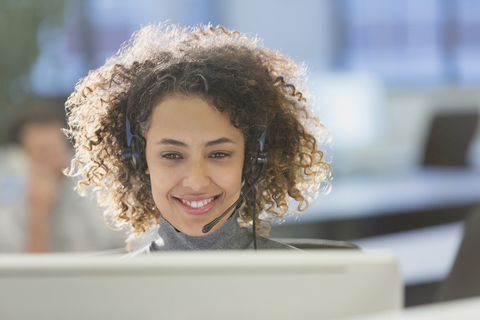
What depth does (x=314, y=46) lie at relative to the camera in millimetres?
3832

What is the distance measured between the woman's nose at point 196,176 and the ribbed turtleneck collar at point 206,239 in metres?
0.13

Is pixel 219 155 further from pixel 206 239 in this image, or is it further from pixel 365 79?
pixel 365 79

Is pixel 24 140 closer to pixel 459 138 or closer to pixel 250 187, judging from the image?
pixel 250 187

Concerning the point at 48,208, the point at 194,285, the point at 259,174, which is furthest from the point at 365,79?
the point at 194,285

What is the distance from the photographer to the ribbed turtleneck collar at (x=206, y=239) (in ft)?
3.28

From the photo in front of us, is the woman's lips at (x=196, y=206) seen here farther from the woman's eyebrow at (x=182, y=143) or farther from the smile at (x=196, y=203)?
the woman's eyebrow at (x=182, y=143)

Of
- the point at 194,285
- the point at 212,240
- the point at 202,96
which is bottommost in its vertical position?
the point at 194,285

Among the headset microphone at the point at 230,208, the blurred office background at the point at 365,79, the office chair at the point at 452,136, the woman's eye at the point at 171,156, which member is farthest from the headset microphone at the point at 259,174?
the office chair at the point at 452,136

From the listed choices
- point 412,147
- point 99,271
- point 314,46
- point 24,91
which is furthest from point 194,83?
point 412,147

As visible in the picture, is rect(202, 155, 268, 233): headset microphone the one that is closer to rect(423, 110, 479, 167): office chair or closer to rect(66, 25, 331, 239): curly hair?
rect(66, 25, 331, 239): curly hair

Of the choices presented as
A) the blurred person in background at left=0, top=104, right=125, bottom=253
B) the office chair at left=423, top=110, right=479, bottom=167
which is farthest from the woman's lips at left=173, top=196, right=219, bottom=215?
the office chair at left=423, top=110, right=479, bottom=167

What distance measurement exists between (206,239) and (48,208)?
1344mm

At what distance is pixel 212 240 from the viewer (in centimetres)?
100

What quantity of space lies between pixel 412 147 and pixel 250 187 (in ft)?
11.7
